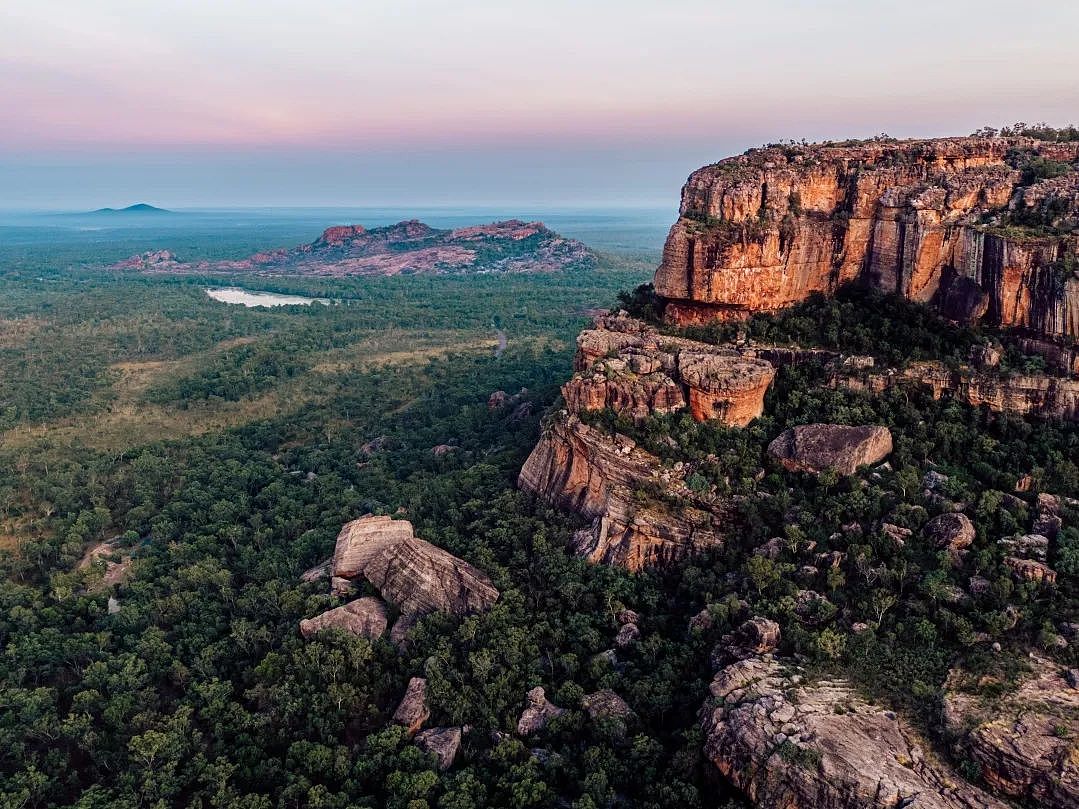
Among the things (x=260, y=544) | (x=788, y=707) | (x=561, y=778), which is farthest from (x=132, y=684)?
(x=788, y=707)

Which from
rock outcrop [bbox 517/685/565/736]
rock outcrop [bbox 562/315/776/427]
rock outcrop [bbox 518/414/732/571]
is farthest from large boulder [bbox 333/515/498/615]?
rock outcrop [bbox 562/315/776/427]

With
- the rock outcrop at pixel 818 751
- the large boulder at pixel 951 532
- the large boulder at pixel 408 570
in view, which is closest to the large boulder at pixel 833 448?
the large boulder at pixel 951 532

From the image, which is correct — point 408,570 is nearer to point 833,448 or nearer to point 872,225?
point 833,448

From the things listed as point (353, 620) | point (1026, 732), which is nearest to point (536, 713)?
point (353, 620)

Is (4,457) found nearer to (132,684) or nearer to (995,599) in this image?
(132,684)

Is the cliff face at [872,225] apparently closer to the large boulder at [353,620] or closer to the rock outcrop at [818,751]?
the rock outcrop at [818,751]

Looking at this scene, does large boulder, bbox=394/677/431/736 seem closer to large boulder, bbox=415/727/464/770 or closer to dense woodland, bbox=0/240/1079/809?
large boulder, bbox=415/727/464/770

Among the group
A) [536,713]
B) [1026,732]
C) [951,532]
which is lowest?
[536,713]
